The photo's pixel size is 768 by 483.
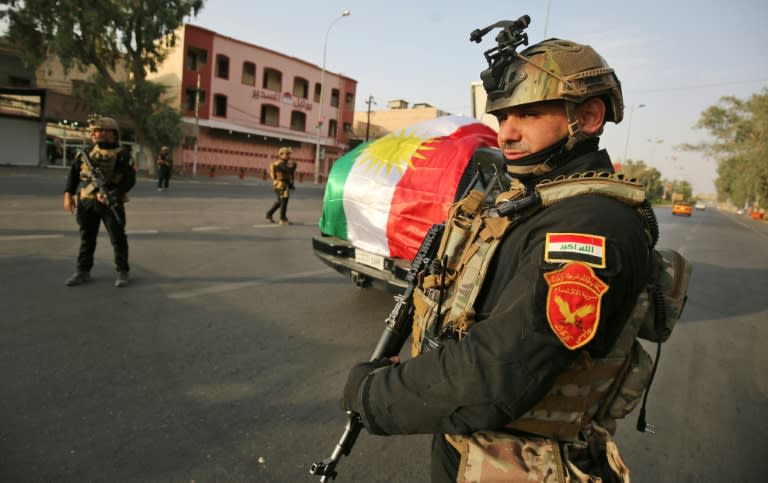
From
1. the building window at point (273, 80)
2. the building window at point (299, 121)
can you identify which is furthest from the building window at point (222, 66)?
the building window at point (299, 121)

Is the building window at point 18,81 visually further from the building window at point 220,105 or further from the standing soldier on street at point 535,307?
the standing soldier on street at point 535,307

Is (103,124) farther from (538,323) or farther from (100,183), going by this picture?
(538,323)

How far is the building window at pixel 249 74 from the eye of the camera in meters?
34.6

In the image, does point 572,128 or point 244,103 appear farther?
point 244,103

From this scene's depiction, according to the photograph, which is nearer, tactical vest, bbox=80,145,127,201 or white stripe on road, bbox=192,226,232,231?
tactical vest, bbox=80,145,127,201

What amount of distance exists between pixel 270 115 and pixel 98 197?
3387 cm

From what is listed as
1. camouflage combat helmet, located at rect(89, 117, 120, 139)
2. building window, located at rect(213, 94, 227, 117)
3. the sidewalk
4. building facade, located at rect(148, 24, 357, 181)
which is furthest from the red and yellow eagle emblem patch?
building window, located at rect(213, 94, 227, 117)

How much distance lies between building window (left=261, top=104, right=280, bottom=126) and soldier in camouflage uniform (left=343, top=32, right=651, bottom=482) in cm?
3743

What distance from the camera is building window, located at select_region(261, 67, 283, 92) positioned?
36219 millimetres

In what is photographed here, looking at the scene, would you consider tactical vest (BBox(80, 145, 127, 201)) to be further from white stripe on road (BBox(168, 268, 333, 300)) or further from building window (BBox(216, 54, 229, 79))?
building window (BBox(216, 54, 229, 79))

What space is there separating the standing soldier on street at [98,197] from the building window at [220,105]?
29.9m

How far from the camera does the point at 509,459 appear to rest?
120 centimetres

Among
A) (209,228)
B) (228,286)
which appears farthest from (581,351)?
(209,228)

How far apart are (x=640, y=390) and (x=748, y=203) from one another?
295ft
